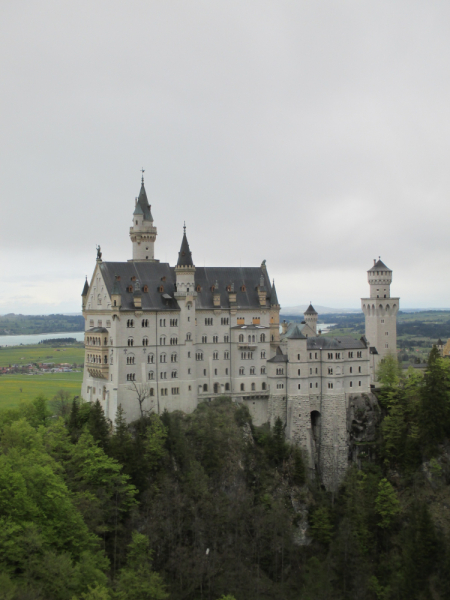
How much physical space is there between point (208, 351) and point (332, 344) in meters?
17.6

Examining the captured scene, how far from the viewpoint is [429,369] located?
309 ft

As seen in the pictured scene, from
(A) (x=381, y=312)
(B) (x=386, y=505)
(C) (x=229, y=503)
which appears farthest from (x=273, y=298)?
(B) (x=386, y=505)

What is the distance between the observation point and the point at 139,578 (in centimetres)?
6919

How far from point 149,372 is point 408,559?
38.3 meters

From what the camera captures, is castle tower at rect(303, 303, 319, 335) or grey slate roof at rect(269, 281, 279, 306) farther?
castle tower at rect(303, 303, 319, 335)

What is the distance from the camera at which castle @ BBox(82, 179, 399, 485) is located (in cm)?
8981

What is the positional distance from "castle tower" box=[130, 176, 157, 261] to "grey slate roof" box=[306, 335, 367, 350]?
85.9ft

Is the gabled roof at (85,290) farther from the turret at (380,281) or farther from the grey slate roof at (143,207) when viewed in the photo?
the turret at (380,281)

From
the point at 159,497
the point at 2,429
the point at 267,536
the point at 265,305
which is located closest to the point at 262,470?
the point at 267,536

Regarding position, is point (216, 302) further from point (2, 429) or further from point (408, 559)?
point (408, 559)

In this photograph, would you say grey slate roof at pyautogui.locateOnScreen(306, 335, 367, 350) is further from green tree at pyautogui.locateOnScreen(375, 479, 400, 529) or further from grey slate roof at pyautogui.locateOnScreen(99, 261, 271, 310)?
green tree at pyautogui.locateOnScreen(375, 479, 400, 529)

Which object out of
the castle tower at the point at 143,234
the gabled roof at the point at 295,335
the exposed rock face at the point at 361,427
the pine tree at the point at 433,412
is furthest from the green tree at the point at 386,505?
the castle tower at the point at 143,234

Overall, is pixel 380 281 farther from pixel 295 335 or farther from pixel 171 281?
pixel 171 281

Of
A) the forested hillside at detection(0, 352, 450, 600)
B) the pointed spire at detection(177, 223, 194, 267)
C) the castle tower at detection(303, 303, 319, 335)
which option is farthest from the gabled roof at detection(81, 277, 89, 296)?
the castle tower at detection(303, 303, 319, 335)
